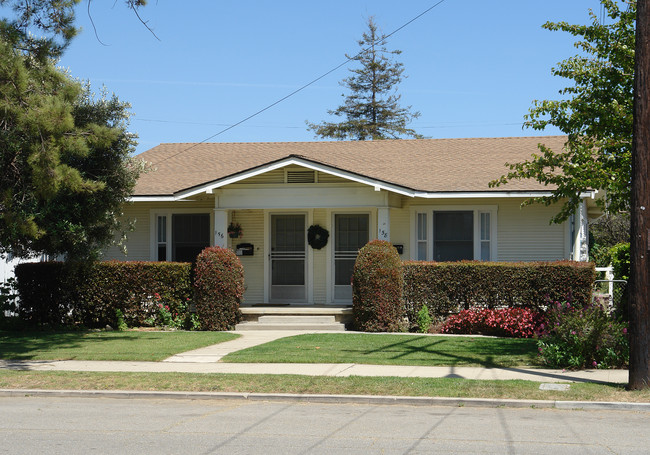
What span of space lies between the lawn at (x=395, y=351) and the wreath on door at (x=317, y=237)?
3.78 m

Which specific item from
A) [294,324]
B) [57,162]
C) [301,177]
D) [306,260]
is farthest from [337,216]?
[57,162]

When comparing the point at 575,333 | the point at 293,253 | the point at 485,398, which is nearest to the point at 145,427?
the point at 485,398

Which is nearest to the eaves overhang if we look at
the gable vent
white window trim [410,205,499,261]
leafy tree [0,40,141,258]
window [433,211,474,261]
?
the gable vent

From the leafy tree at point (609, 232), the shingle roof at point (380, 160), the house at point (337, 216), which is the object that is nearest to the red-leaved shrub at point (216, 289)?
the house at point (337, 216)

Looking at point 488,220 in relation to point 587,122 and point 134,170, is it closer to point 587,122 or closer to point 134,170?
point 587,122

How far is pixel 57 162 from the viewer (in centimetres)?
1204

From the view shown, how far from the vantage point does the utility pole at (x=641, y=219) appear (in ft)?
31.8

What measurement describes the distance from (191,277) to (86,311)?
8.19ft

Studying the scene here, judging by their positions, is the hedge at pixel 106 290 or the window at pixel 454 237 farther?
the window at pixel 454 237

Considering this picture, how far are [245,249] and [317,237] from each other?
1925 mm

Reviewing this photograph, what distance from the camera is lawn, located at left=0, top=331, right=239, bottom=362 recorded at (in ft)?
43.4

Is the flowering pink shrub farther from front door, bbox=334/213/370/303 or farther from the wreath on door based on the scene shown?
the wreath on door

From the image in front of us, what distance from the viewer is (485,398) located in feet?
31.5

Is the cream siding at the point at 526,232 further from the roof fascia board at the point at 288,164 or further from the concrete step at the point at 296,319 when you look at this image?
the concrete step at the point at 296,319
